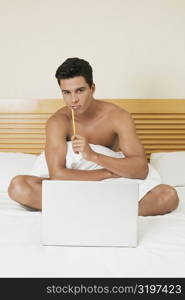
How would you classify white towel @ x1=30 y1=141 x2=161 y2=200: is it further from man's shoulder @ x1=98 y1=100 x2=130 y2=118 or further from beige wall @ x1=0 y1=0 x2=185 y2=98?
beige wall @ x1=0 y1=0 x2=185 y2=98

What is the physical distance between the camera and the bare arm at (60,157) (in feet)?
6.92

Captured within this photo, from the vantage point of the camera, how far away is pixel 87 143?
6.60ft

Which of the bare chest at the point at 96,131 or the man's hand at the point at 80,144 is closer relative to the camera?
the man's hand at the point at 80,144

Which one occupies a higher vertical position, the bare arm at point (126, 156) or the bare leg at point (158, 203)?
the bare arm at point (126, 156)

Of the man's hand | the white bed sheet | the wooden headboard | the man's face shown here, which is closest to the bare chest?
the man's face

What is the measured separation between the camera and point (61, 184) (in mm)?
1486

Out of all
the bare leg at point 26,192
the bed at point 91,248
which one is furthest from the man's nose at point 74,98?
the bed at point 91,248

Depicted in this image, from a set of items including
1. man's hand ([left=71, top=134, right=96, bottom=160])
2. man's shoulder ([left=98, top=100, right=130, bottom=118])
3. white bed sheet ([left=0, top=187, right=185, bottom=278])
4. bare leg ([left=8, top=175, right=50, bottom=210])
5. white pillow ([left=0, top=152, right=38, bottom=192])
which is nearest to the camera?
white bed sheet ([left=0, top=187, right=185, bottom=278])

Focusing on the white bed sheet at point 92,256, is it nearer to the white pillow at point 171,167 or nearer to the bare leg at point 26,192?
the bare leg at point 26,192

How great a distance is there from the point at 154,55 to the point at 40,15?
0.78 metres

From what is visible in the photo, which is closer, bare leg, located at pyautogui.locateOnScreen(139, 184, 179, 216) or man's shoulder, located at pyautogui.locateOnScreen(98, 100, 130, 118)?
bare leg, located at pyautogui.locateOnScreen(139, 184, 179, 216)

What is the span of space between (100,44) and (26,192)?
139 cm

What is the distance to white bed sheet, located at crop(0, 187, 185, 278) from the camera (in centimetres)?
127

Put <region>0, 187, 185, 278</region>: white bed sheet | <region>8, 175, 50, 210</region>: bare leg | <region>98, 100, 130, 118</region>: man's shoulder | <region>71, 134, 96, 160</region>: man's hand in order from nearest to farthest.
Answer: <region>0, 187, 185, 278</region>: white bed sheet, <region>71, 134, 96, 160</region>: man's hand, <region>8, 175, 50, 210</region>: bare leg, <region>98, 100, 130, 118</region>: man's shoulder
